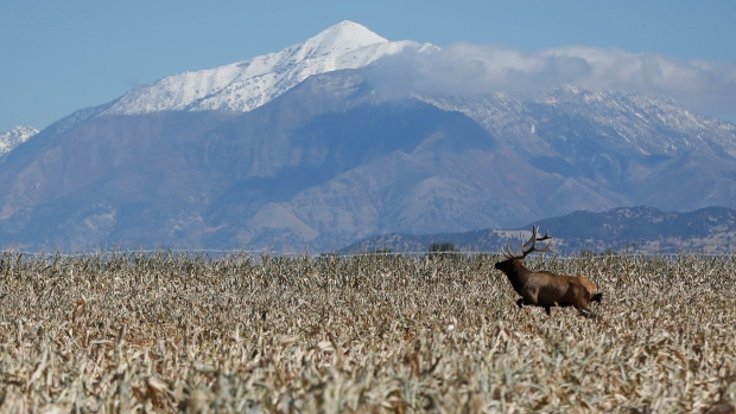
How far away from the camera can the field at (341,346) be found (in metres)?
7.43

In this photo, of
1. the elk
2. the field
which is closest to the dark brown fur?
the elk

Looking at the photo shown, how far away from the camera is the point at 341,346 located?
32.5 ft

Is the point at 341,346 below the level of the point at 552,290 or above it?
below

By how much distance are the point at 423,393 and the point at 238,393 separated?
96 cm

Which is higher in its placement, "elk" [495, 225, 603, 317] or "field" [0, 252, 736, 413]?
"elk" [495, 225, 603, 317]

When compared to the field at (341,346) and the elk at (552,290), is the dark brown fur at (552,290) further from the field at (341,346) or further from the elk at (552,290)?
the field at (341,346)

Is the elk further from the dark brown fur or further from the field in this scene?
the field

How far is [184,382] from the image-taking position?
773cm

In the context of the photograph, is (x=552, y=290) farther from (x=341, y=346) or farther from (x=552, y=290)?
(x=341, y=346)

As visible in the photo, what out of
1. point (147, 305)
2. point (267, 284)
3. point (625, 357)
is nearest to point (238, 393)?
point (625, 357)

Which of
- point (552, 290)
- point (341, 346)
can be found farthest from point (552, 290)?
point (341, 346)

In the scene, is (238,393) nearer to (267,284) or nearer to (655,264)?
(267,284)

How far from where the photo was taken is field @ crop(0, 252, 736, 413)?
7.43 meters

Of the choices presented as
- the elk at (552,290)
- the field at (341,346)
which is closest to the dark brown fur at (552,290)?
the elk at (552,290)
